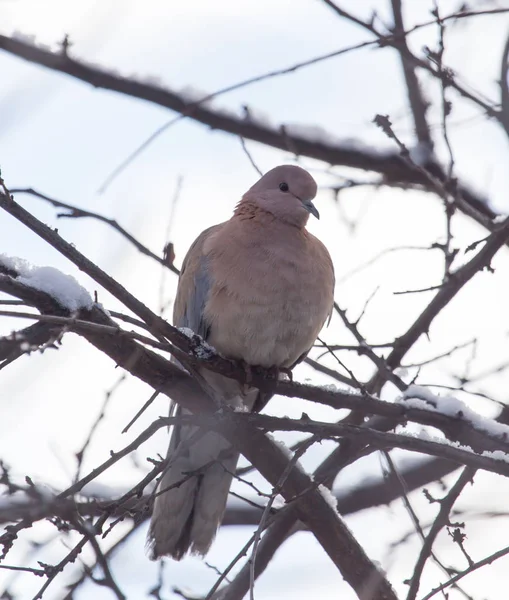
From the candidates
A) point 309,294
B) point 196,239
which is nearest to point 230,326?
point 309,294

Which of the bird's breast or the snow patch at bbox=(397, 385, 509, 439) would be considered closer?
the snow patch at bbox=(397, 385, 509, 439)

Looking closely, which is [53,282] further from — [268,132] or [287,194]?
[268,132]

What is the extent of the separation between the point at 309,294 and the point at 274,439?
74cm

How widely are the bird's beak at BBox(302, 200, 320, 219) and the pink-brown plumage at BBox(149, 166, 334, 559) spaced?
2 cm

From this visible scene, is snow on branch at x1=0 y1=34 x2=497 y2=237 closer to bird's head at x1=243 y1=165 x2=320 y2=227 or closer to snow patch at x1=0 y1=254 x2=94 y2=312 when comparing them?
bird's head at x1=243 y1=165 x2=320 y2=227

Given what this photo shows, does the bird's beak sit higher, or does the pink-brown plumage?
the bird's beak

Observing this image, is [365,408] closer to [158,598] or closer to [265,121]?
[158,598]

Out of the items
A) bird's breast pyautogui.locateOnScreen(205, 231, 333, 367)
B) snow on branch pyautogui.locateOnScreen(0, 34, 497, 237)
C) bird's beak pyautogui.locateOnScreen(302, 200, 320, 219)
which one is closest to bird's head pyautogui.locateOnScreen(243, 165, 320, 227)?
bird's beak pyautogui.locateOnScreen(302, 200, 320, 219)

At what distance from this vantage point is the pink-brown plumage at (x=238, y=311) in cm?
424

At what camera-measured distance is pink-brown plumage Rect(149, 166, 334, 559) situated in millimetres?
4238

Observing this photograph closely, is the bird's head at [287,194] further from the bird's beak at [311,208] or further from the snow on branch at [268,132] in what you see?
the snow on branch at [268,132]

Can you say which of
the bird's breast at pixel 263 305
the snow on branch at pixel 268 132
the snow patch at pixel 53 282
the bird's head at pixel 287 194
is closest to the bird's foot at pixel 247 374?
the bird's breast at pixel 263 305

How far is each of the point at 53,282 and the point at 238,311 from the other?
46.8 inches

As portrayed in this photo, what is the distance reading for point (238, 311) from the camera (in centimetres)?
422
